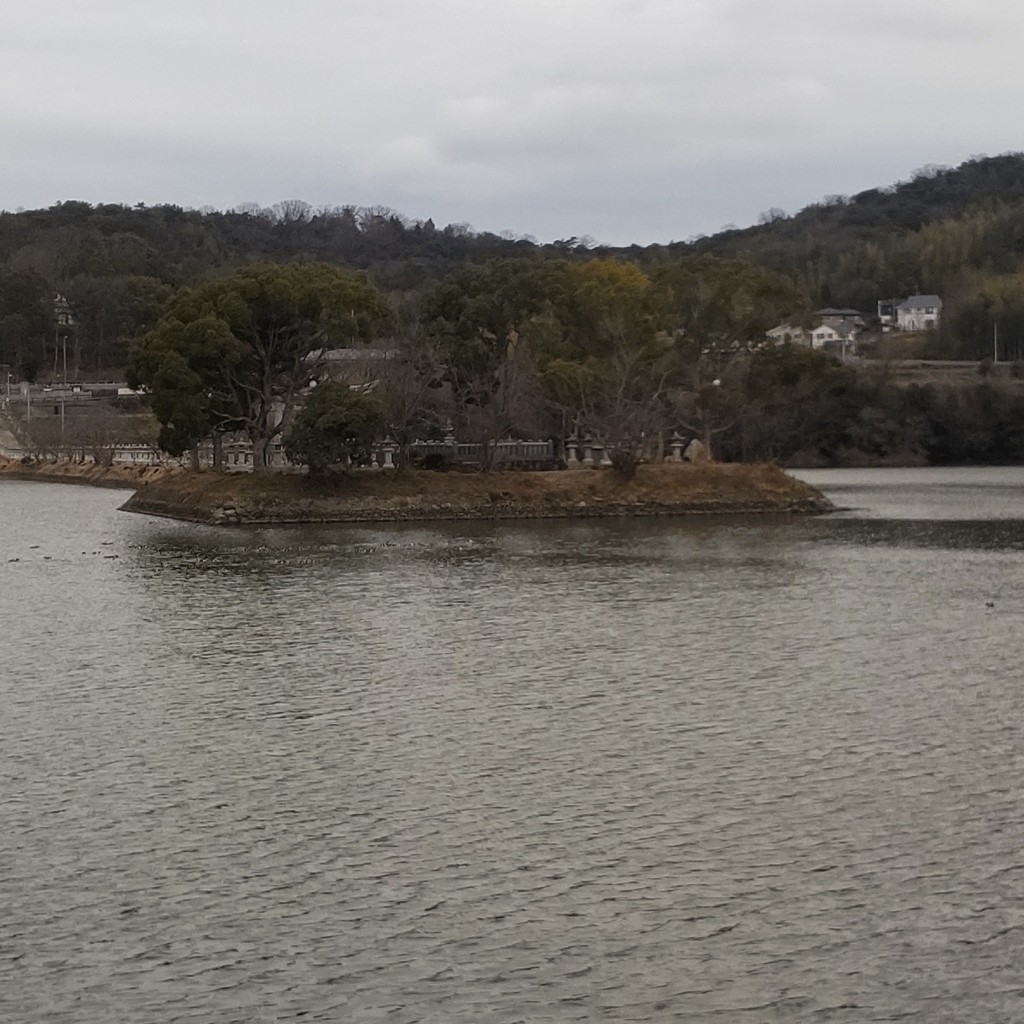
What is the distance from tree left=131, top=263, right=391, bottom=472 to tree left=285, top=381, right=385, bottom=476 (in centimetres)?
416

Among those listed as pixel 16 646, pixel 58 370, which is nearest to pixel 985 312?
pixel 58 370

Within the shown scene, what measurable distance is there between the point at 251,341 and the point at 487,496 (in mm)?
10379

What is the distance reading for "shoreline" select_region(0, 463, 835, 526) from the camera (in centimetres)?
5094

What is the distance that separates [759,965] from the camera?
1044 cm

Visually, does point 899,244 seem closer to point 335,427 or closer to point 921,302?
point 921,302

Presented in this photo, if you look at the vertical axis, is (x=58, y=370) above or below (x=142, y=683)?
above

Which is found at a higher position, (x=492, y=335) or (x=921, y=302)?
(x=921, y=302)

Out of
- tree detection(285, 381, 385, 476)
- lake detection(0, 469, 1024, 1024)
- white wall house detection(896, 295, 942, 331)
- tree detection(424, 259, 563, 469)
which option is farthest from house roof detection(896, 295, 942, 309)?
lake detection(0, 469, 1024, 1024)

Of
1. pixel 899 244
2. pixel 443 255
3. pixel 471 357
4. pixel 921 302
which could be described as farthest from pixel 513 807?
pixel 443 255

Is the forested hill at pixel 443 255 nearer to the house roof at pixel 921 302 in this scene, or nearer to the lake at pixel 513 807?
the house roof at pixel 921 302

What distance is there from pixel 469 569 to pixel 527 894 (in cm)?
2367

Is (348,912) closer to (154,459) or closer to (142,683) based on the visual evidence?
(142,683)

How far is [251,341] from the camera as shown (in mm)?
54094

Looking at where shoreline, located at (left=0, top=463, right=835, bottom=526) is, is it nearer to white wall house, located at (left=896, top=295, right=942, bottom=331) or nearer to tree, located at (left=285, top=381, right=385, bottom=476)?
tree, located at (left=285, top=381, right=385, bottom=476)
